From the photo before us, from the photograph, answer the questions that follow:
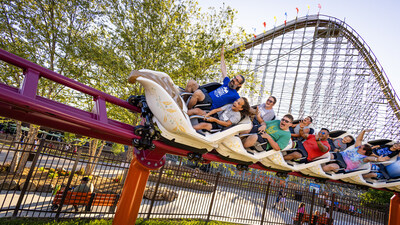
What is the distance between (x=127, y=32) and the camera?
6.97 m

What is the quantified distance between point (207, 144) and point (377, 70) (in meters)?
17.7

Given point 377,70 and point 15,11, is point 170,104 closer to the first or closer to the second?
point 15,11

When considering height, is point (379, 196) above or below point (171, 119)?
below

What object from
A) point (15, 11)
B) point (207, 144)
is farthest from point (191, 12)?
point (207, 144)

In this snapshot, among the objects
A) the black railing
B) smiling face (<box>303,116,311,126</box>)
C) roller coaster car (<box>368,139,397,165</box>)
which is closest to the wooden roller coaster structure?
smiling face (<box>303,116,311,126</box>)

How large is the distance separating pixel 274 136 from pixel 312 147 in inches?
34.5

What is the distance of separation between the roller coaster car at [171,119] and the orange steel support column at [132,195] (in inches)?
34.5

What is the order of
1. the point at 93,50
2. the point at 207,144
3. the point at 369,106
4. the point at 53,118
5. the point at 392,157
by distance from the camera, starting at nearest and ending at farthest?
the point at 53,118
the point at 207,144
the point at 392,157
the point at 93,50
the point at 369,106

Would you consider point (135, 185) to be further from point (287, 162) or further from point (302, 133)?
point (302, 133)

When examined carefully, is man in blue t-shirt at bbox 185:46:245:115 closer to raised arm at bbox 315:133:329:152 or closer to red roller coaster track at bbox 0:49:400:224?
red roller coaster track at bbox 0:49:400:224

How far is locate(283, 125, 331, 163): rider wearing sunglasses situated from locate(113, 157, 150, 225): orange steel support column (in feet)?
7.35

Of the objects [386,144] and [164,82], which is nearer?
[164,82]

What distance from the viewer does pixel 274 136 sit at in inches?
128

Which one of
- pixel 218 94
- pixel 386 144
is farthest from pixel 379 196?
pixel 218 94
